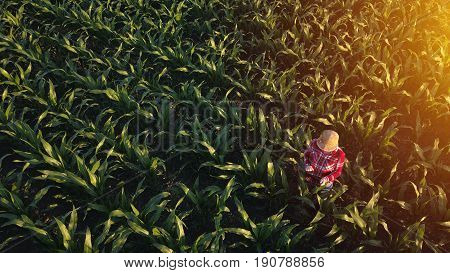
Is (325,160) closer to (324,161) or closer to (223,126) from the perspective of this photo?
(324,161)

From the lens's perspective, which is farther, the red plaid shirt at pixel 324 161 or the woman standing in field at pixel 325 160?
the red plaid shirt at pixel 324 161

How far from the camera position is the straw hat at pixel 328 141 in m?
2.77

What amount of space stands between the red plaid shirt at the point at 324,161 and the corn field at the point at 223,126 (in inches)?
6.4

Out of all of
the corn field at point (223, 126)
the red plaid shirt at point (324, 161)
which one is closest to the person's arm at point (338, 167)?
the red plaid shirt at point (324, 161)

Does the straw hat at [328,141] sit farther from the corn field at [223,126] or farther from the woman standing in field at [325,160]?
the corn field at [223,126]

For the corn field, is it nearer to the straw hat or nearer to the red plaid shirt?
the red plaid shirt

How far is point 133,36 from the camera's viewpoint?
4.98 metres

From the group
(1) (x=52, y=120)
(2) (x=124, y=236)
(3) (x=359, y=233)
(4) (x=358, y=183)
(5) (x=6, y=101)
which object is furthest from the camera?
(5) (x=6, y=101)

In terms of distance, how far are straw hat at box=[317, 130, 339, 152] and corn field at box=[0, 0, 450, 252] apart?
1.43ft

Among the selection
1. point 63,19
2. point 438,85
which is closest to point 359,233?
Answer: point 438,85

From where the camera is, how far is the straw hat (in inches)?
109

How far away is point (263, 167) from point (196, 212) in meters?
0.72

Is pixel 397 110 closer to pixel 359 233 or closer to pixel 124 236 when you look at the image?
pixel 359 233

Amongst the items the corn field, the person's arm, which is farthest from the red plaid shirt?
the corn field
